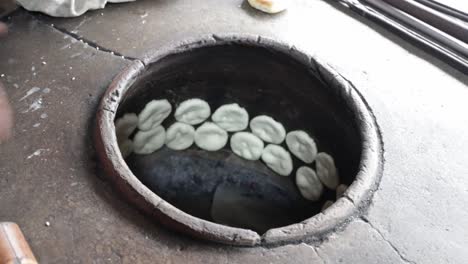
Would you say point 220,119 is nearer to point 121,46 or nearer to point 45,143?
point 121,46

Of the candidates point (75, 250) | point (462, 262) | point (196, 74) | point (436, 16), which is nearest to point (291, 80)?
point (196, 74)

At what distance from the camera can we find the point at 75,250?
68.6 inches

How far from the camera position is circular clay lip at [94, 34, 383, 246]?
1.77m

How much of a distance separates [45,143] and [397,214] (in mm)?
1571

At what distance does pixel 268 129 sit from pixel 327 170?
0.51 m

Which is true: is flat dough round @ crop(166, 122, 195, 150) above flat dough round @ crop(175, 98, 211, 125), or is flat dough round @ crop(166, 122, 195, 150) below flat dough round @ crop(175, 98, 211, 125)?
below

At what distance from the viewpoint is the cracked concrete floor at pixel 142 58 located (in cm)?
180

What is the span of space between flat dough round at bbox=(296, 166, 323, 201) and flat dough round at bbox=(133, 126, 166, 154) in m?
0.97

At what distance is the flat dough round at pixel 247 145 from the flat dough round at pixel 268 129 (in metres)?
0.05

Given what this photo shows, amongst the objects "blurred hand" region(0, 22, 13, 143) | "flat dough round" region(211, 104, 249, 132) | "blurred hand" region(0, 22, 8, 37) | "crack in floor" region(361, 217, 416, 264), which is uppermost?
"crack in floor" region(361, 217, 416, 264)

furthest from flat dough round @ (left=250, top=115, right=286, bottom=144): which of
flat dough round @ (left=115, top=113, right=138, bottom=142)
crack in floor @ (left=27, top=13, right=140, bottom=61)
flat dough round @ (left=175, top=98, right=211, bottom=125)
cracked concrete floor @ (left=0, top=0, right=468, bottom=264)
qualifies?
crack in floor @ (left=27, top=13, right=140, bottom=61)

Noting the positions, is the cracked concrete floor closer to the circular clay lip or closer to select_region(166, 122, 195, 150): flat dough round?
the circular clay lip

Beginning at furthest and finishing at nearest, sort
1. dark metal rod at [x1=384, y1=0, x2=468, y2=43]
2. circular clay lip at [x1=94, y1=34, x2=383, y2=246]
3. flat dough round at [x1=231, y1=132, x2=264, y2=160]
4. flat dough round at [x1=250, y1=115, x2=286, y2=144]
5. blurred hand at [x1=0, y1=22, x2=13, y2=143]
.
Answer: flat dough round at [x1=231, y1=132, x2=264, y2=160], flat dough round at [x1=250, y1=115, x2=286, y2=144], dark metal rod at [x1=384, y1=0, x2=468, y2=43], blurred hand at [x1=0, y1=22, x2=13, y2=143], circular clay lip at [x1=94, y1=34, x2=383, y2=246]

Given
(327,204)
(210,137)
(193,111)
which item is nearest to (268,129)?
(210,137)
